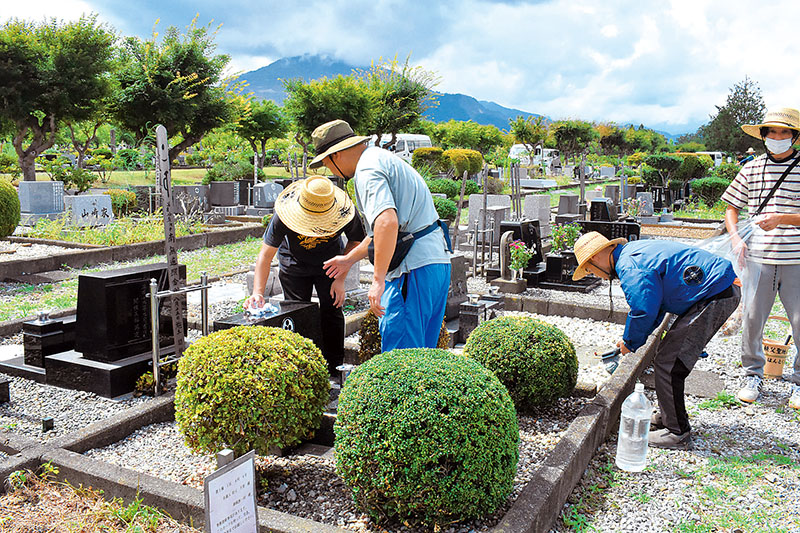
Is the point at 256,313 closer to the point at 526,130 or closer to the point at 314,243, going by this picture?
the point at 314,243

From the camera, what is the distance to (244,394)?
11.0 feet

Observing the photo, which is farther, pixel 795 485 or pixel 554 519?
pixel 795 485

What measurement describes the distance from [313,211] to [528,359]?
6.32 feet

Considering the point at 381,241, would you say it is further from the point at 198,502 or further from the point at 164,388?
the point at 164,388

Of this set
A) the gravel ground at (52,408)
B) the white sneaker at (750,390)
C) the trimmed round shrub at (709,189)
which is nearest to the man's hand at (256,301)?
the gravel ground at (52,408)

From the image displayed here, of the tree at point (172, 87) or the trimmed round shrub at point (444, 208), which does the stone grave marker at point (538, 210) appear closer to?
the trimmed round shrub at point (444, 208)

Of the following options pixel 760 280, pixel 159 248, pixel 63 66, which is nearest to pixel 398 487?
pixel 760 280

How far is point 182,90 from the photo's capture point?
2459cm

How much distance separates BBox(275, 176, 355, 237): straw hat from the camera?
4.90 metres

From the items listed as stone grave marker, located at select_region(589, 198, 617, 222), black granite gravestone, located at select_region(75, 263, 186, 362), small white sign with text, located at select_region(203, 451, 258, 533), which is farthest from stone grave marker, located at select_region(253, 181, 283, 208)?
small white sign with text, located at select_region(203, 451, 258, 533)

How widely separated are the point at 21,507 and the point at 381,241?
89.0 inches

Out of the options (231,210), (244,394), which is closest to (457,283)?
(244,394)

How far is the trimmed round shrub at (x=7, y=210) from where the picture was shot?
1240cm

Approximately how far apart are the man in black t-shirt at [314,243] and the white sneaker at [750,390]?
318 centimetres
